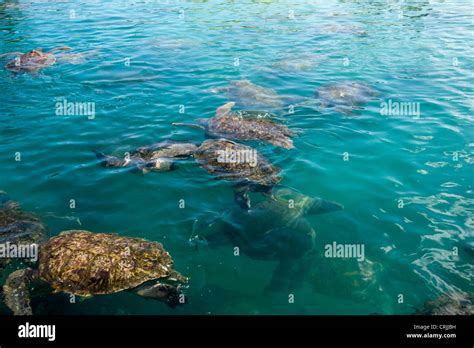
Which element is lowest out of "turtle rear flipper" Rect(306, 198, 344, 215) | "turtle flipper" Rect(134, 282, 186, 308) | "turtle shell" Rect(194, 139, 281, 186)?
"turtle flipper" Rect(134, 282, 186, 308)

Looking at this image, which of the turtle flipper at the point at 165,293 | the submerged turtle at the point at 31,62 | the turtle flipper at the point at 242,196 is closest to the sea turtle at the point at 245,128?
the turtle flipper at the point at 242,196

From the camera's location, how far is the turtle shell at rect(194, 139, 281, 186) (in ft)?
30.5

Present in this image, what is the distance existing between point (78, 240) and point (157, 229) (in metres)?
1.70

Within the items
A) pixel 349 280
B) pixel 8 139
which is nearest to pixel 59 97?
pixel 8 139

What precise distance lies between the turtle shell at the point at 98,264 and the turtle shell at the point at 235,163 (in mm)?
3021

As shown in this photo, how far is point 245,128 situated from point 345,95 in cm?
496

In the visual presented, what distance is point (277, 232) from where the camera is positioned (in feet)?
25.4

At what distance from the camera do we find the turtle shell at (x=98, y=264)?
6.44 m

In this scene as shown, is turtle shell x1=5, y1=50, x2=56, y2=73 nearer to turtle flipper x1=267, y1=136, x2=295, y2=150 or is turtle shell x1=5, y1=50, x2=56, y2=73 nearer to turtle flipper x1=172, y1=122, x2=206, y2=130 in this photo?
turtle flipper x1=172, y1=122, x2=206, y2=130

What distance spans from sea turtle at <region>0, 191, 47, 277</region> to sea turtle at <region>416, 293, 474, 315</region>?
7466mm

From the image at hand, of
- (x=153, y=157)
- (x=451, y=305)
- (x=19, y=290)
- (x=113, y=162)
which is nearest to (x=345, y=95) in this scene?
(x=153, y=157)

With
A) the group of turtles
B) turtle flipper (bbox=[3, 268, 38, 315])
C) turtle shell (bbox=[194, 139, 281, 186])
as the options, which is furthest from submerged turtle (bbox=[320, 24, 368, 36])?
turtle flipper (bbox=[3, 268, 38, 315])

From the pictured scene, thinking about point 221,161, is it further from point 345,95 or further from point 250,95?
point 345,95

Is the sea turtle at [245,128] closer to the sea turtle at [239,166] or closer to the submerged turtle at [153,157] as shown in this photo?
the sea turtle at [239,166]
